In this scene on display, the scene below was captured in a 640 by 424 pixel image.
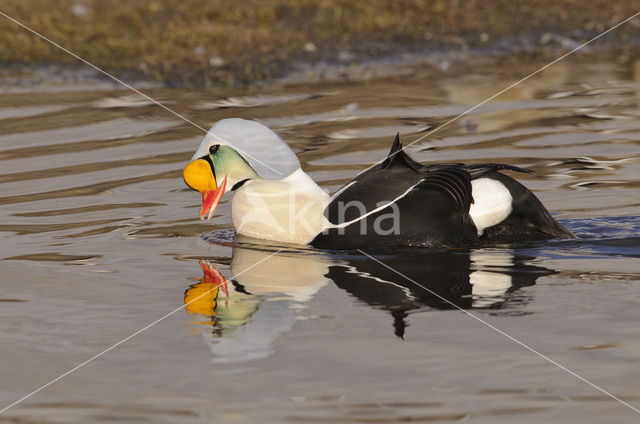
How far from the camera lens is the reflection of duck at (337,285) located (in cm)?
462

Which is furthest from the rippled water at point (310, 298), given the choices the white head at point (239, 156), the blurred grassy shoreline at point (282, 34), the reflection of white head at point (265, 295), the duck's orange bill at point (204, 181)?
the blurred grassy shoreline at point (282, 34)

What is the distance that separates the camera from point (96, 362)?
4273mm

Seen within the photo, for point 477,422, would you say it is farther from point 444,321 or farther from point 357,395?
point 444,321

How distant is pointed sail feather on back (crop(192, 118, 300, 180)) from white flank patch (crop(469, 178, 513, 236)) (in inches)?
38.6

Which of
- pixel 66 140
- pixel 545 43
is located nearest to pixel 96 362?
pixel 66 140

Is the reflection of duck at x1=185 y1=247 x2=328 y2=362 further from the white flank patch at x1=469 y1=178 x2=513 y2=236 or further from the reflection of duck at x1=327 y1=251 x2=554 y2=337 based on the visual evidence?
the white flank patch at x1=469 y1=178 x2=513 y2=236

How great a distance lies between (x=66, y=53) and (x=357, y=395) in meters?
10.4

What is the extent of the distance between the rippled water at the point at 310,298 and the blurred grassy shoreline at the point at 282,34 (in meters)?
3.60

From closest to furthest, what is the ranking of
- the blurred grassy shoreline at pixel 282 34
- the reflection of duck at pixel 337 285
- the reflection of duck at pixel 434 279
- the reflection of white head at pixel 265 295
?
the reflection of white head at pixel 265 295 < the reflection of duck at pixel 337 285 < the reflection of duck at pixel 434 279 < the blurred grassy shoreline at pixel 282 34

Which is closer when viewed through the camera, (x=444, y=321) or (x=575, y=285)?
(x=444, y=321)

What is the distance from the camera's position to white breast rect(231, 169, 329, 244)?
5.73 meters

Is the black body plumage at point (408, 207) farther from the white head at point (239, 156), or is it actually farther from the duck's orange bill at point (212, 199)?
the duck's orange bill at point (212, 199)

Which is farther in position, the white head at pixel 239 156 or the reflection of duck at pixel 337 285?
the white head at pixel 239 156

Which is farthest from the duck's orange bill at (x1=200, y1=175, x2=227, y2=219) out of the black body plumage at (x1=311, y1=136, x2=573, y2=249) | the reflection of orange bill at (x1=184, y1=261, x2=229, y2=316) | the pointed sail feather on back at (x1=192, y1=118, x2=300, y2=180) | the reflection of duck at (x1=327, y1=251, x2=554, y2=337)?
the reflection of duck at (x1=327, y1=251, x2=554, y2=337)
